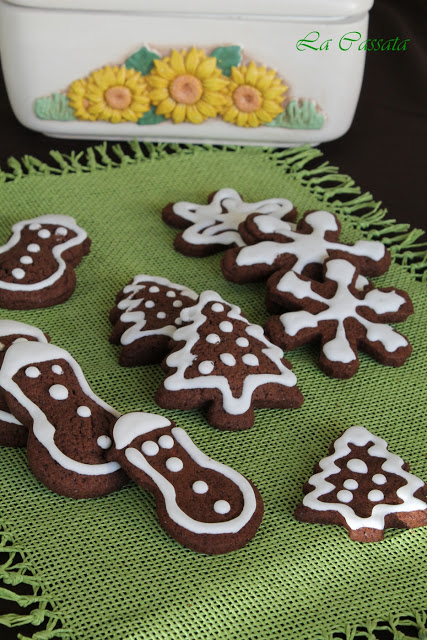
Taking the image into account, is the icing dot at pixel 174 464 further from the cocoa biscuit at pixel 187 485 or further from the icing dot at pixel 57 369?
the icing dot at pixel 57 369

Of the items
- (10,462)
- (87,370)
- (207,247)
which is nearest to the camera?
(10,462)

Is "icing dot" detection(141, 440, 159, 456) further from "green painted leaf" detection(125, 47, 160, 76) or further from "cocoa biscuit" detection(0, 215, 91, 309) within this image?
"green painted leaf" detection(125, 47, 160, 76)

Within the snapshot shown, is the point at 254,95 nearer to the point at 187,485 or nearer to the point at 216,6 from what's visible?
the point at 216,6

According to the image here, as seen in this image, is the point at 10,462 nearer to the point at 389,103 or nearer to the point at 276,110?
the point at 276,110

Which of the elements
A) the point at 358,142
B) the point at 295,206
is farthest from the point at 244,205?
the point at 358,142

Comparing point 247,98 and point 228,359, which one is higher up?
→ point 247,98

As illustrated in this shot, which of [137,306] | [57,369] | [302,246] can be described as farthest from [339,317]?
[57,369]
